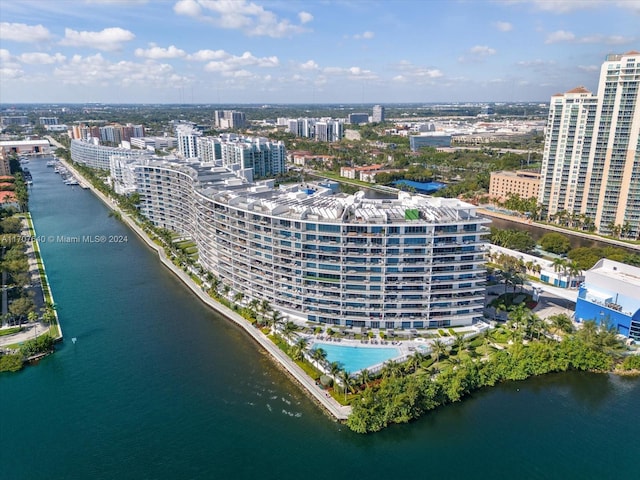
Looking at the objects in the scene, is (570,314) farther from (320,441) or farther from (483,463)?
(320,441)

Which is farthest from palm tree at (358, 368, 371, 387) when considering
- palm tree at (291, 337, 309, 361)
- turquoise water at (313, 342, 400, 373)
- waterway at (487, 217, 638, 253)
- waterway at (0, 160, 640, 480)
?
waterway at (487, 217, 638, 253)

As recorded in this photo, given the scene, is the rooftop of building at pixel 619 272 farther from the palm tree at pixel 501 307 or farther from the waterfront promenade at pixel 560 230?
the waterfront promenade at pixel 560 230

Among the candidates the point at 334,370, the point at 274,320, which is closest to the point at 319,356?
the point at 334,370

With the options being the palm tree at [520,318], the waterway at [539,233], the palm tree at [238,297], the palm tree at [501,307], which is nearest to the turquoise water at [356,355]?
the palm tree at [238,297]

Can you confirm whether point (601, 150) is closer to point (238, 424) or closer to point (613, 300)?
point (613, 300)

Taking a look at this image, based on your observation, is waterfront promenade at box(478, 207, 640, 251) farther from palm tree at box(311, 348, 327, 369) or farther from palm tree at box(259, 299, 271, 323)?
palm tree at box(259, 299, 271, 323)

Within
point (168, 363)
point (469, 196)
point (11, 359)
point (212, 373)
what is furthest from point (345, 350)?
point (469, 196)

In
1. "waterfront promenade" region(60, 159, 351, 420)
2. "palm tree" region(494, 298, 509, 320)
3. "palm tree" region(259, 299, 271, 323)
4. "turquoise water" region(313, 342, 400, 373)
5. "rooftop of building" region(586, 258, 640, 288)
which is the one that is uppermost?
"rooftop of building" region(586, 258, 640, 288)
